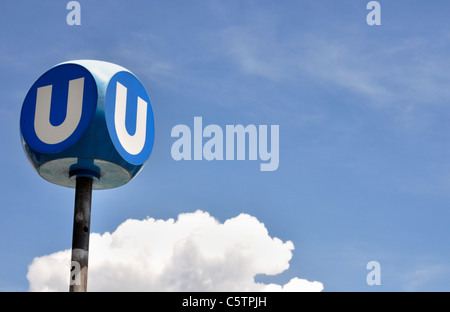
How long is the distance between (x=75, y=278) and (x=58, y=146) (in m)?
3.40

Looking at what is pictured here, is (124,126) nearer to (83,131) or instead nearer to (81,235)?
(83,131)

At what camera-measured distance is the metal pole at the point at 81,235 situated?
50.3 feet

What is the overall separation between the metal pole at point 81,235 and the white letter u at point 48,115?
155 centimetres

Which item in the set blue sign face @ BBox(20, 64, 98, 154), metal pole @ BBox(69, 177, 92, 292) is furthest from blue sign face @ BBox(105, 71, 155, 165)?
metal pole @ BBox(69, 177, 92, 292)

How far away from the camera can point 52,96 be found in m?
15.9

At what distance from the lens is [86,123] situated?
15.1 meters

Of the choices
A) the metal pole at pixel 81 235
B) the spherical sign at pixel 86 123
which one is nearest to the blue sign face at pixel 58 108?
the spherical sign at pixel 86 123

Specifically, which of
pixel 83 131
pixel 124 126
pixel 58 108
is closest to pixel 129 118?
pixel 124 126

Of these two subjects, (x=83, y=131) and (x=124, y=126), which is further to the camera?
(x=124, y=126)

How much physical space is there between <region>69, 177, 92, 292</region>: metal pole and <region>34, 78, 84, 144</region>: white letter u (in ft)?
5.08

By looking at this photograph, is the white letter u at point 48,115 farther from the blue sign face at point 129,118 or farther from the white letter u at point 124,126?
the white letter u at point 124,126

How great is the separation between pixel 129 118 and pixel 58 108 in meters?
1.85

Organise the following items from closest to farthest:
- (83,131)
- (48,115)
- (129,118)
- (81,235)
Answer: (83,131)
(48,115)
(81,235)
(129,118)
